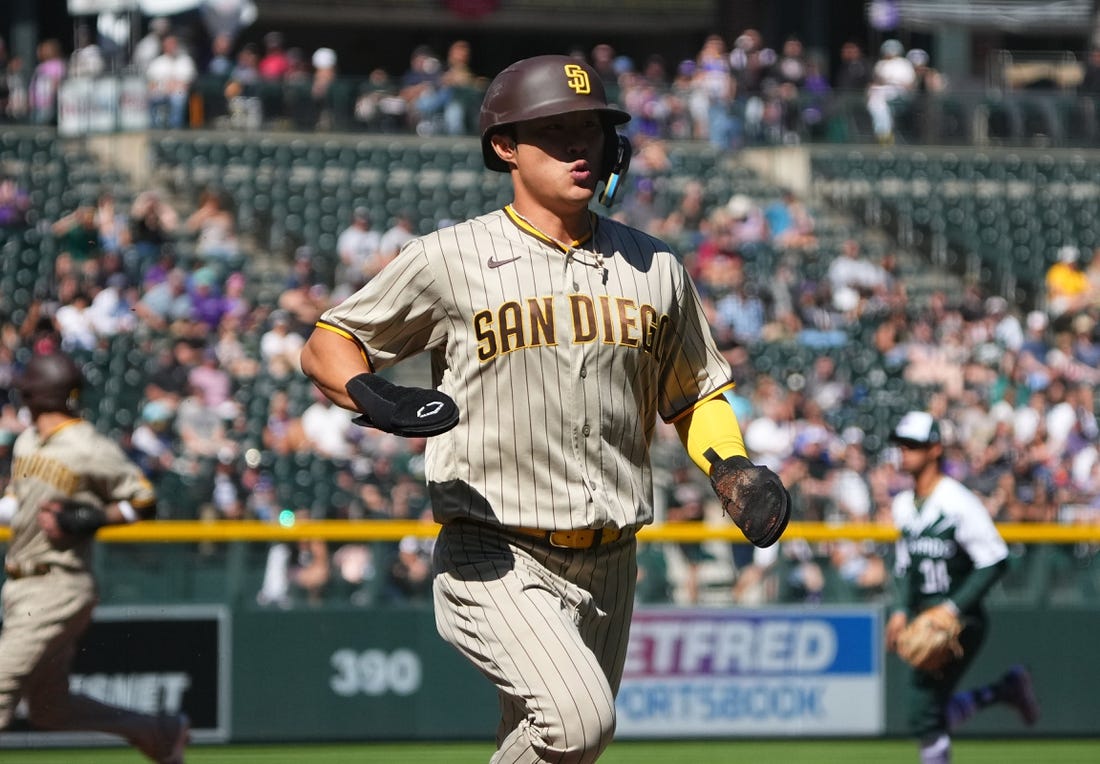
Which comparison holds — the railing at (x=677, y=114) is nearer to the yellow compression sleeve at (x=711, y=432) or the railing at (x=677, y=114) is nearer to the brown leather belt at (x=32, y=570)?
the brown leather belt at (x=32, y=570)

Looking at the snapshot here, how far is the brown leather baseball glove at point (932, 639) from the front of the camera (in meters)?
8.07

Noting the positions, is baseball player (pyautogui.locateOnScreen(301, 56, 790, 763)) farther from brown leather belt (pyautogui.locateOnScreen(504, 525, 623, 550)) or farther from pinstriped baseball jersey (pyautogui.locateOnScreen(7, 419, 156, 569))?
pinstriped baseball jersey (pyautogui.locateOnScreen(7, 419, 156, 569))

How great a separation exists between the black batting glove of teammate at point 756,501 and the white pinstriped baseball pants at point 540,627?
359 millimetres

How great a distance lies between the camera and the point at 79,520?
744 cm

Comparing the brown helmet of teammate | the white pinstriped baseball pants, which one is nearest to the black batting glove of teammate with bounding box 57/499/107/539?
the brown helmet of teammate

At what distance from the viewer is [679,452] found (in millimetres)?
14711

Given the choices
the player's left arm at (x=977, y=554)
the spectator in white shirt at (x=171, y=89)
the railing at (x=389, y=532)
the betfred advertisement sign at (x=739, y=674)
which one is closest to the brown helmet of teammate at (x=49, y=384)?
the railing at (x=389, y=532)

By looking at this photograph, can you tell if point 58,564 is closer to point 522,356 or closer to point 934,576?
point 522,356

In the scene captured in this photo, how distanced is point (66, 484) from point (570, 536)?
3.59 metres

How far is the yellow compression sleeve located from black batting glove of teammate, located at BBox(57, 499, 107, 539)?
3.21 metres

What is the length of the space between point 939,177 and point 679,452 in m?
7.17

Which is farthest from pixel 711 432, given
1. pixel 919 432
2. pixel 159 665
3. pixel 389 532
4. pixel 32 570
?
pixel 159 665

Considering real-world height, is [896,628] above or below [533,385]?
below

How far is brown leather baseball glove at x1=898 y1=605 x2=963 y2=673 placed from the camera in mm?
8070
